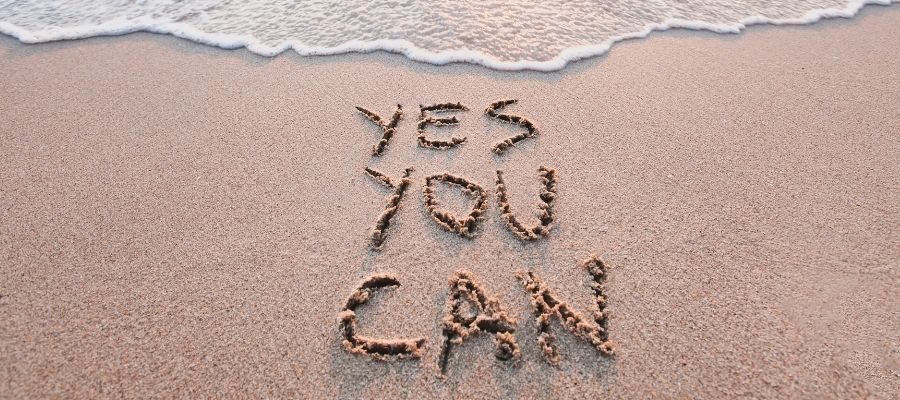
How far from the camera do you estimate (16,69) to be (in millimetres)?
3234

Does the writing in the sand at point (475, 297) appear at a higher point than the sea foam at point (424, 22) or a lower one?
lower

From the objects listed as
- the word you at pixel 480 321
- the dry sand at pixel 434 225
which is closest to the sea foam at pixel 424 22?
the dry sand at pixel 434 225

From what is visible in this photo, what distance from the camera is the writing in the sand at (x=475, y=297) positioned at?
5.37ft

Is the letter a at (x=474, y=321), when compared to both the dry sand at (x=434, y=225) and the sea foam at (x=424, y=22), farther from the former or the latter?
the sea foam at (x=424, y=22)

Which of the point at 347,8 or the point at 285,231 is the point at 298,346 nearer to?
the point at 285,231

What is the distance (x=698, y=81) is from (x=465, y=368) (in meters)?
2.38

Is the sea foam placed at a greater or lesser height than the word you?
greater

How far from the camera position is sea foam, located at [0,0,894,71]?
3.27m

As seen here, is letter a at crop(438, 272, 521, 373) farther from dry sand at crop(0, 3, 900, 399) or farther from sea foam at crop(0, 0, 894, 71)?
sea foam at crop(0, 0, 894, 71)

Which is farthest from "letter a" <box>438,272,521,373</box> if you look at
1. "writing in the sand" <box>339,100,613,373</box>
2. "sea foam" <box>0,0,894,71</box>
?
"sea foam" <box>0,0,894,71</box>

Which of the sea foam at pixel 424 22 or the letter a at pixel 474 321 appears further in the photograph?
the sea foam at pixel 424 22

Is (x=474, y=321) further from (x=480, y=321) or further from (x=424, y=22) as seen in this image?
(x=424, y=22)

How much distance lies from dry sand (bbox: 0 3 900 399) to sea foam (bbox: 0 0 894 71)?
21 centimetres

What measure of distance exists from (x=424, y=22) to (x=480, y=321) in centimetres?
253
